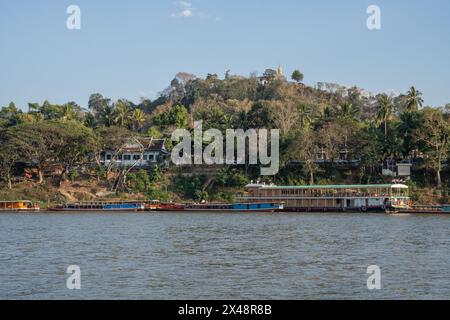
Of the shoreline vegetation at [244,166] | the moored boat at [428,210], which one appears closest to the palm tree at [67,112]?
the shoreline vegetation at [244,166]

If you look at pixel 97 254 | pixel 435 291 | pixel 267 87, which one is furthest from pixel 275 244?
pixel 267 87

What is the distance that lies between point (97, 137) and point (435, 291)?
76.1 m

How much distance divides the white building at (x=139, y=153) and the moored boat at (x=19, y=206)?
47.0ft

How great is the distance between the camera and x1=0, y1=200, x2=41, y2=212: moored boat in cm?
9319

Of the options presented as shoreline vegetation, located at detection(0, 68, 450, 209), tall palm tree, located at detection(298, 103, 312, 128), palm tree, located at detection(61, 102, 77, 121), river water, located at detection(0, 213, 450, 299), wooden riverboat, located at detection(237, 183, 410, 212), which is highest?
palm tree, located at detection(61, 102, 77, 121)

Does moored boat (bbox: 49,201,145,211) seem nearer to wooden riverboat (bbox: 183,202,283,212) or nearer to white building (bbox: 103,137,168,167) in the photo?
wooden riverboat (bbox: 183,202,283,212)

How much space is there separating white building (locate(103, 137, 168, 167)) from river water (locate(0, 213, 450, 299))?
38912 mm

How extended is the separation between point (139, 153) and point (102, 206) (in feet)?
52.7


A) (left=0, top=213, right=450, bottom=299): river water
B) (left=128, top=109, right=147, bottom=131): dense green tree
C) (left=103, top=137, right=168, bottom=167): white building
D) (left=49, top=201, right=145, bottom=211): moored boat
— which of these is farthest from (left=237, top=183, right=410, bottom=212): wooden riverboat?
(left=128, top=109, right=147, bottom=131): dense green tree

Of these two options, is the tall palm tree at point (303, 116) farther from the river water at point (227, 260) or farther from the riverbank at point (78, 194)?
the river water at point (227, 260)

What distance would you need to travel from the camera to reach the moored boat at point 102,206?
90.3 meters

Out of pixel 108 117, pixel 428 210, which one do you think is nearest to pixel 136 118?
pixel 108 117
